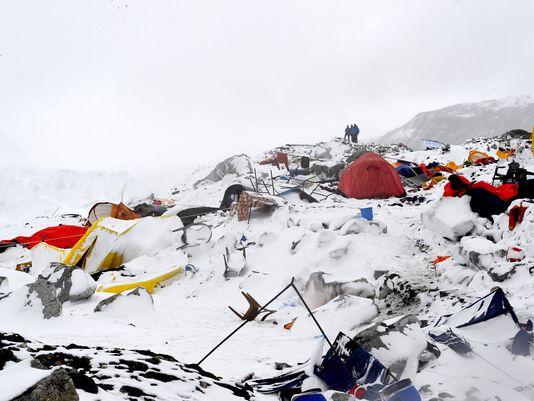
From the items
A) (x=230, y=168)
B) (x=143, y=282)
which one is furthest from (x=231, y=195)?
(x=230, y=168)

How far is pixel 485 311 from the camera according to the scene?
255cm

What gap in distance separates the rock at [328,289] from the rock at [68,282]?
114 inches

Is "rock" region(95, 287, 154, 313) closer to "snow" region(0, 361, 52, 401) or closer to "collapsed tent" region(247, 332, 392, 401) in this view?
"collapsed tent" region(247, 332, 392, 401)

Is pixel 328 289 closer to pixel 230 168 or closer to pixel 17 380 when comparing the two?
pixel 17 380

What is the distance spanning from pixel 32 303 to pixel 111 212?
6.87 metres

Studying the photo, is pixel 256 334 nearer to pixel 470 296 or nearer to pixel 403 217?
pixel 470 296

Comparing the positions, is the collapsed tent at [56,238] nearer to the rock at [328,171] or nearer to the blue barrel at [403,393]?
the rock at [328,171]

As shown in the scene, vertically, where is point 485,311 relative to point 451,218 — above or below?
above

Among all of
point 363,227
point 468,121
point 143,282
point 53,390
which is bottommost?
point 468,121

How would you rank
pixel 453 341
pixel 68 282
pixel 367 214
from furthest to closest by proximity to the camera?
pixel 367 214
pixel 68 282
pixel 453 341

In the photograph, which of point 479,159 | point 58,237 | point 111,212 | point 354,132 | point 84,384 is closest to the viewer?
point 84,384

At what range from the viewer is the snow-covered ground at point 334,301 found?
7.97 ft

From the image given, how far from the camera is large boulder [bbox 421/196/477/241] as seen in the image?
5.04 meters

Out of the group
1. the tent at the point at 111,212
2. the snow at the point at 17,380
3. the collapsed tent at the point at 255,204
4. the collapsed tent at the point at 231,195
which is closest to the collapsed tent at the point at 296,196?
the collapsed tent at the point at 231,195
